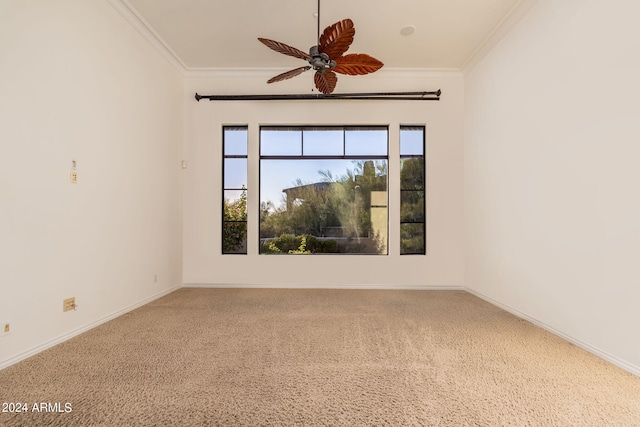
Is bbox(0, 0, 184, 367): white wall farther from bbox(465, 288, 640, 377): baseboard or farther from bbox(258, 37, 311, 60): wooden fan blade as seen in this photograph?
bbox(465, 288, 640, 377): baseboard

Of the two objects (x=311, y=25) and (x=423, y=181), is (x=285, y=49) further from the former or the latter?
(x=423, y=181)

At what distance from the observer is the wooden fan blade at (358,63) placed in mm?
2564

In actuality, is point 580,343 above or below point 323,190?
below

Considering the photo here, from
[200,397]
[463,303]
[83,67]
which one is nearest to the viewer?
[200,397]

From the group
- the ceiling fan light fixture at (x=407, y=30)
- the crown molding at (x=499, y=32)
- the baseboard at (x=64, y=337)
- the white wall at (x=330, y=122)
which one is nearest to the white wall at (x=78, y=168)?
the baseboard at (x=64, y=337)

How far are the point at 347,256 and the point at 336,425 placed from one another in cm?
335

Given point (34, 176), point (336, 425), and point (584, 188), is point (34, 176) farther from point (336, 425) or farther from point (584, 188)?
point (584, 188)

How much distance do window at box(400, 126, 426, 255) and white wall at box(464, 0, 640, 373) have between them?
104cm

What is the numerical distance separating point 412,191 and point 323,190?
5.11ft

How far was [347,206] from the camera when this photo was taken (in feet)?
16.7

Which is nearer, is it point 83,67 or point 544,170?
point 83,67

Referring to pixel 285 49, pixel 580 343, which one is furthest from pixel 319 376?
pixel 285 49

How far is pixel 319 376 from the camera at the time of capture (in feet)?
6.75

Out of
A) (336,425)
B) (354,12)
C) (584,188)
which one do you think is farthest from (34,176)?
(584,188)
